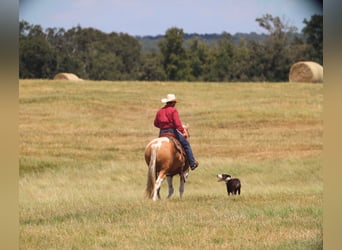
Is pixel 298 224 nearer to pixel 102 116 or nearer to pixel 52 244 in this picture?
pixel 52 244

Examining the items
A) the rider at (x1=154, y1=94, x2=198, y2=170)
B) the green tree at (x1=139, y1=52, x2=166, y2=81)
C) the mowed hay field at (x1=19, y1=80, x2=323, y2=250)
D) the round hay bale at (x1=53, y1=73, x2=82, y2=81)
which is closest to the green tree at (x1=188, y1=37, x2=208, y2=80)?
the mowed hay field at (x1=19, y1=80, x2=323, y2=250)

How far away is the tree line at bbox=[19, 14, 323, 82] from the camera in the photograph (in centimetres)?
1320

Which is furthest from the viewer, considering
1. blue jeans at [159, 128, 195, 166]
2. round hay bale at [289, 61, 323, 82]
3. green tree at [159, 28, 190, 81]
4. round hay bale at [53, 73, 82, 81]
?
round hay bale at [53, 73, 82, 81]

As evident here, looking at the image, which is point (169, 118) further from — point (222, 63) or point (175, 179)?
point (222, 63)

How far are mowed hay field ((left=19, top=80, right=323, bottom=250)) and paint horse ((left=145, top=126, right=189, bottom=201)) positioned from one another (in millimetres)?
214

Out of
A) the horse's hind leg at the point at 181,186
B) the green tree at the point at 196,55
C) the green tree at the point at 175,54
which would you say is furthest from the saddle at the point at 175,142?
the green tree at the point at 196,55

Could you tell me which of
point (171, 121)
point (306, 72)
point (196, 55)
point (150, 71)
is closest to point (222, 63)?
point (150, 71)

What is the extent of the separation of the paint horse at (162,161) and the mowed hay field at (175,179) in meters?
0.21

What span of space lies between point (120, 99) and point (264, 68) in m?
5.74

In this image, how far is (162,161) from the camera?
8195mm

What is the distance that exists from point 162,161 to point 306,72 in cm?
1545

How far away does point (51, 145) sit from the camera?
15078 mm

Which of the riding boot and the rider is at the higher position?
the rider

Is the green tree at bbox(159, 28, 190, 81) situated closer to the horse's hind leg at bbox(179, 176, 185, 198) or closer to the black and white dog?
the horse's hind leg at bbox(179, 176, 185, 198)
